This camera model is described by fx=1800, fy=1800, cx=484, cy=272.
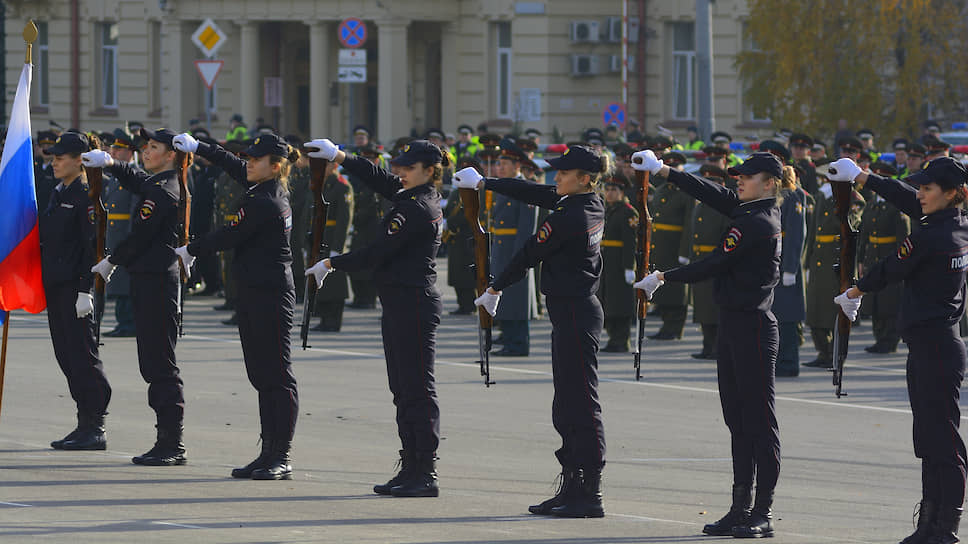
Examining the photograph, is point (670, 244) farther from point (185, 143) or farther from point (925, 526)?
point (925, 526)

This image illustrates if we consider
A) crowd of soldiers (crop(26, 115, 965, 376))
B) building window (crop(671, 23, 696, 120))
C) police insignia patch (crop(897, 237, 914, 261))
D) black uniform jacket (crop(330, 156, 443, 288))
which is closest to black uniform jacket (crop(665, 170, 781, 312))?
police insignia patch (crop(897, 237, 914, 261))

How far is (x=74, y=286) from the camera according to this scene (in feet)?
35.5

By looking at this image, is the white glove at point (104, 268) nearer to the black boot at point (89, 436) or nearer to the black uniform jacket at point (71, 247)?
the black uniform jacket at point (71, 247)

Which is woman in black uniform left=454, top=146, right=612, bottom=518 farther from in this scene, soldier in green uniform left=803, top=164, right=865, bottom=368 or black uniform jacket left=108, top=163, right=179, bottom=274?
soldier in green uniform left=803, top=164, right=865, bottom=368

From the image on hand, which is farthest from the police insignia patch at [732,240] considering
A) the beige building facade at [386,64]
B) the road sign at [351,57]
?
the beige building facade at [386,64]

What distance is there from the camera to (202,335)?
17.8m

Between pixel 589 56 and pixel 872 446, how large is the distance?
86.6 feet

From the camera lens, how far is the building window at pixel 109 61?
146 ft

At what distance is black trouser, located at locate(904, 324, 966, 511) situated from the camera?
28.3 feet

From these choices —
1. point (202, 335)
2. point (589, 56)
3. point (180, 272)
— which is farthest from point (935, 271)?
point (589, 56)

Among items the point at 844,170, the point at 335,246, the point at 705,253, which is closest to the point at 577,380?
the point at 844,170

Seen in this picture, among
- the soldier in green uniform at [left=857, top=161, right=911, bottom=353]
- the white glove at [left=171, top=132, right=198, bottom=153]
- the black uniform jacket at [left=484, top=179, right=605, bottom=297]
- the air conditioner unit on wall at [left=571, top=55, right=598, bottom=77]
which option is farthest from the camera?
the air conditioner unit on wall at [left=571, top=55, right=598, bottom=77]

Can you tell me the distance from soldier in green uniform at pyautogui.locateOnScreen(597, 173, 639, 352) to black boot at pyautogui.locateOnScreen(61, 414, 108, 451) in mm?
6874

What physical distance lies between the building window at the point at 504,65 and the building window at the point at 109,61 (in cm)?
1095
